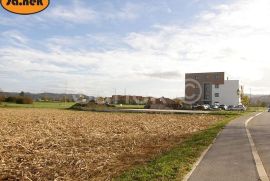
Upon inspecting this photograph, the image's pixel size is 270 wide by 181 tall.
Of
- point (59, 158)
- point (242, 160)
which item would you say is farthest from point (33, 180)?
point (242, 160)

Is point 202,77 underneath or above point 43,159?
above

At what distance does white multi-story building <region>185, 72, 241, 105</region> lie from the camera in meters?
116

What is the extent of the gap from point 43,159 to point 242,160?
20.1 ft

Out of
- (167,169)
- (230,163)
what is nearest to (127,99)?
(230,163)

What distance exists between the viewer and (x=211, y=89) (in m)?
119

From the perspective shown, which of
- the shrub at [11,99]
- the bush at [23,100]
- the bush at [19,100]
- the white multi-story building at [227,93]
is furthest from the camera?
the white multi-story building at [227,93]

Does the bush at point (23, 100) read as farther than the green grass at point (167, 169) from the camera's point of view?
Yes

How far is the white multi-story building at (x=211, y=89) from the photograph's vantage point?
116 m

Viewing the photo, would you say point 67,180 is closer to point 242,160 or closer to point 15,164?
point 15,164

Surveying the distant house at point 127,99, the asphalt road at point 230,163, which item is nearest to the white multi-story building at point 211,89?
the distant house at point 127,99

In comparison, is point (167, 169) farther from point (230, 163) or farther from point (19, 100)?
point (19, 100)

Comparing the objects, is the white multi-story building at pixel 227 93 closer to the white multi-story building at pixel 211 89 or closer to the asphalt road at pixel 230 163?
the white multi-story building at pixel 211 89

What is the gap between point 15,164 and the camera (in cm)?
1207

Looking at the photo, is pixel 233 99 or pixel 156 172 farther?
pixel 233 99
